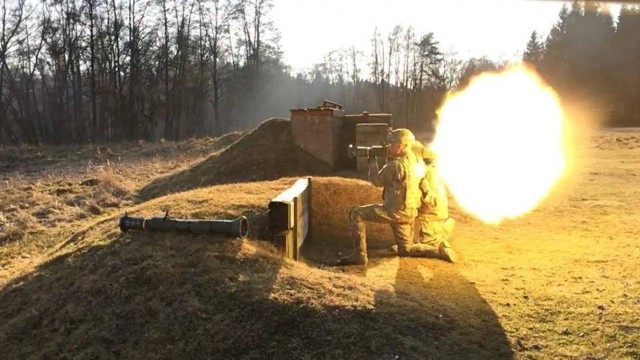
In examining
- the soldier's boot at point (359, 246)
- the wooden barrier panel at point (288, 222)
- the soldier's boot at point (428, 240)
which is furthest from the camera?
the soldier's boot at point (428, 240)

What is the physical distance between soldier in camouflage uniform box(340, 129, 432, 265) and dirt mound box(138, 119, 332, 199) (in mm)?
7061

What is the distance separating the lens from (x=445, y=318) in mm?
5301

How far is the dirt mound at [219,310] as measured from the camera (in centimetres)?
477

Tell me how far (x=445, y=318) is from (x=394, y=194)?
2506mm

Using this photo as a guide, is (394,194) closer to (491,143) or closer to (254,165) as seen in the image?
(491,143)

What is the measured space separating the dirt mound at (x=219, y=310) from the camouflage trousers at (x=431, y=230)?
1.62 metres

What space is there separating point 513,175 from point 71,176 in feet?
49.2

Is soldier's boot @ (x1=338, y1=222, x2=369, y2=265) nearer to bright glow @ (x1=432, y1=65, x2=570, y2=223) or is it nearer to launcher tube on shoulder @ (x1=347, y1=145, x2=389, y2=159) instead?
launcher tube on shoulder @ (x1=347, y1=145, x2=389, y2=159)

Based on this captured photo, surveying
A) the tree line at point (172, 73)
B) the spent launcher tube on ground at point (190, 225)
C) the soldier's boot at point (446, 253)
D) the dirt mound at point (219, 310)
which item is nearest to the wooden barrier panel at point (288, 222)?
the dirt mound at point (219, 310)

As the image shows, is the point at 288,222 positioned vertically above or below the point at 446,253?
above

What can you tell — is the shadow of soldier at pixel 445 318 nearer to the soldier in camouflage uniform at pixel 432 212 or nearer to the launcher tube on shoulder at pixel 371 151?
→ the soldier in camouflage uniform at pixel 432 212

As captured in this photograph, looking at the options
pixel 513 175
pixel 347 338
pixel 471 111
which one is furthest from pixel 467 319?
pixel 513 175

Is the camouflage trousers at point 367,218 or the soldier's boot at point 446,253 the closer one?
the camouflage trousers at point 367,218

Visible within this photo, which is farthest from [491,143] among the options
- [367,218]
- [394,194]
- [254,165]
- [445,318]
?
[445,318]
